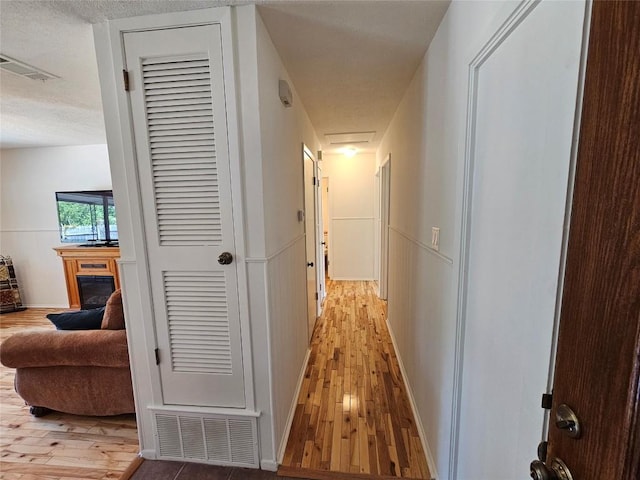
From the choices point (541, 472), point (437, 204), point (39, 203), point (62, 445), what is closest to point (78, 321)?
point (62, 445)

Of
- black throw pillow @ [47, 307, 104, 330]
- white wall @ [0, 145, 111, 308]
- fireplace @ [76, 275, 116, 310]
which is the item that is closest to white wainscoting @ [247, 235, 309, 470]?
black throw pillow @ [47, 307, 104, 330]

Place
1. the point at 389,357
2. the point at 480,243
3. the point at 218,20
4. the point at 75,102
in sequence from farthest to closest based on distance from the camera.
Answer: the point at 389,357
the point at 75,102
the point at 218,20
the point at 480,243

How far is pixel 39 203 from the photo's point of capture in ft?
14.3

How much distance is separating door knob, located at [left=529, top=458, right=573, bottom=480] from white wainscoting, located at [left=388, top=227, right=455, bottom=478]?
698mm

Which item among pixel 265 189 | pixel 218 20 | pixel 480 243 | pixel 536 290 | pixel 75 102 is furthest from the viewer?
pixel 75 102

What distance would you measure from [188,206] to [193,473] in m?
1.45

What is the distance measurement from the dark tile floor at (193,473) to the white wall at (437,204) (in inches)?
38.2

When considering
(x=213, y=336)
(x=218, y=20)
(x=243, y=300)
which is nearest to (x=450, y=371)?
(x=243, y=300)

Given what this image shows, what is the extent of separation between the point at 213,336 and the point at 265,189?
826 millimetres

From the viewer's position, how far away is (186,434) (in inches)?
63.9

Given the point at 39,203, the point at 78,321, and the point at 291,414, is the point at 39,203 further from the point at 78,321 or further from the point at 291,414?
the point at 291,414

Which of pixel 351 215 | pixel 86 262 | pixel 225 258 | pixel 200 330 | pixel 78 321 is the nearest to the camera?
pixel 225 258

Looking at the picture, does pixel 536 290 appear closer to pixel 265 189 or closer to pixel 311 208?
pixel 265 189

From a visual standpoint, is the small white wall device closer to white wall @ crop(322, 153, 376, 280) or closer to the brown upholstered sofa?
the brown upholstered sofa
